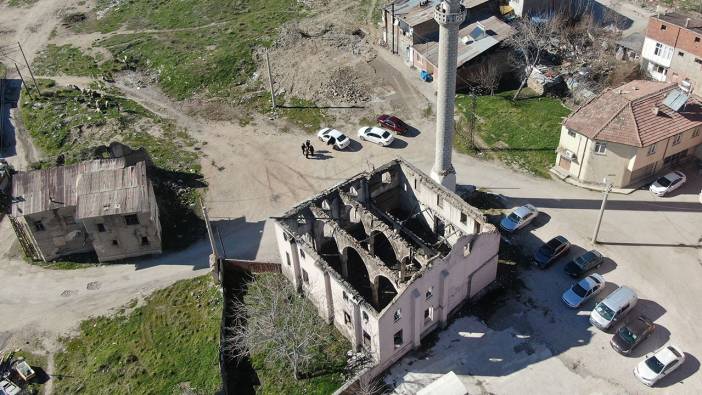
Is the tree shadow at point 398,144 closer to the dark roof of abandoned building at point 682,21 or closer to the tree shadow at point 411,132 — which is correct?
the tree shadow at point 411,132

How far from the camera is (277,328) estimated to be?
150ft

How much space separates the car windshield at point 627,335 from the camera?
146ft

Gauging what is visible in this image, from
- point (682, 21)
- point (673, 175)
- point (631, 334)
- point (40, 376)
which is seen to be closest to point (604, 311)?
point (631, 334)

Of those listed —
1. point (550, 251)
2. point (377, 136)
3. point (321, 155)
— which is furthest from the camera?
point (377, 136)

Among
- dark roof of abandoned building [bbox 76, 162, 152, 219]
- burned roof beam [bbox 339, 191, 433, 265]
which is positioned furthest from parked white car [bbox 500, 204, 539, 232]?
dark roof of abandoned building [bbox 76, 162, 152, 219]

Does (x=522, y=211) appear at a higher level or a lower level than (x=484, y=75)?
lower

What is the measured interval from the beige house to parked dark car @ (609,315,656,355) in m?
18.1

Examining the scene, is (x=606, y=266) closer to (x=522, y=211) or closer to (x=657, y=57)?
(x=522, y=211)

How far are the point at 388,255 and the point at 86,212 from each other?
2794 centimetres

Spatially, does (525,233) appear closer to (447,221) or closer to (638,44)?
(447,221)

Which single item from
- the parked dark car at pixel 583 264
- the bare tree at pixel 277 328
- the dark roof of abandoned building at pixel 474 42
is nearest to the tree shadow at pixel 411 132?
the dark roof of abandoned building at pixel 474 42

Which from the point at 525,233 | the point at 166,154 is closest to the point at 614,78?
the point at 525,233

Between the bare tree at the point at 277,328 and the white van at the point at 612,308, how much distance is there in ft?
71.8

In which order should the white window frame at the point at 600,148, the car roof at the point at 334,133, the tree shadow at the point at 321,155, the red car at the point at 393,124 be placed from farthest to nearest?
the red car at the point at 393,124
the car roof at the point at 334,133
the tree shadow at the point at 321,155
the white window frame at the point at 600,148
